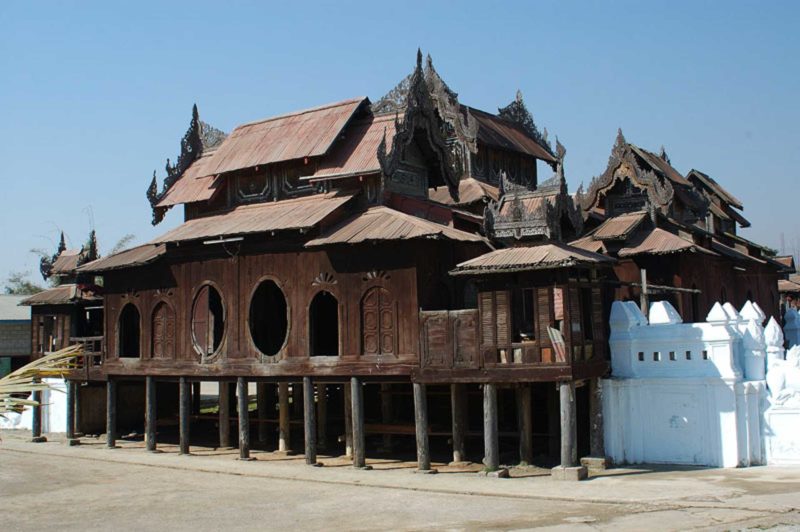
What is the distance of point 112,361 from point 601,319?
15.7m

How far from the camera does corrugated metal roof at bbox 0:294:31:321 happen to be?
45.0 metres

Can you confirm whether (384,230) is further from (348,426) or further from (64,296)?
(64,296)

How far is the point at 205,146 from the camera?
3266 cm

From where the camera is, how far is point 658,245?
28.1m

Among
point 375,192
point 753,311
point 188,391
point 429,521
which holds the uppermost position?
point 375,192

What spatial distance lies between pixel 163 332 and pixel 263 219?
17.1ft

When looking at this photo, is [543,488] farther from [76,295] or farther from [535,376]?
[76,295]

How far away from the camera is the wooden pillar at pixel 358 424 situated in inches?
905

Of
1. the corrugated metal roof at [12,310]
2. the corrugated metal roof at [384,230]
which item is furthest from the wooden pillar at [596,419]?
the corrugated metal roof at [12,310]

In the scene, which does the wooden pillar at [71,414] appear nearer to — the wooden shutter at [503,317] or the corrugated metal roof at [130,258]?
the corrugated metal roof at [130,258]

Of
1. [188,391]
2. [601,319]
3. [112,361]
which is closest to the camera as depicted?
[601,319]

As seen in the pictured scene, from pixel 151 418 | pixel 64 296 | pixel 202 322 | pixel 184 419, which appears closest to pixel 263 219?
pixel 202 322

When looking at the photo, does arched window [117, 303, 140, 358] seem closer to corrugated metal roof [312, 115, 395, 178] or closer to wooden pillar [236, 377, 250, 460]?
wooden pillar [236, 377, 250, 460]

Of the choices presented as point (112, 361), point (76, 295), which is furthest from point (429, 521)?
point (76, 295)
